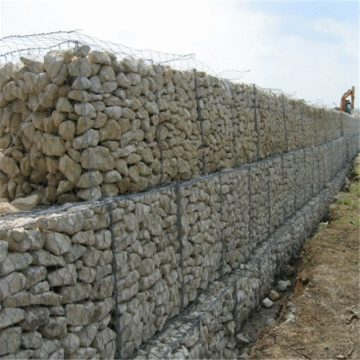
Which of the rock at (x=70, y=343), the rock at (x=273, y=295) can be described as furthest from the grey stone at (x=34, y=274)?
the rock at (x=273, y=295)

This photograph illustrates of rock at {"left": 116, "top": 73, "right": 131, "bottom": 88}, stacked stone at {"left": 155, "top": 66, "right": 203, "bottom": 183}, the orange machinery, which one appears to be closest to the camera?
rock at {"left": 116, "top": 73, "right": 131, "bottom": 88}

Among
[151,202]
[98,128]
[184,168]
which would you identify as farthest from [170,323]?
[98,128]

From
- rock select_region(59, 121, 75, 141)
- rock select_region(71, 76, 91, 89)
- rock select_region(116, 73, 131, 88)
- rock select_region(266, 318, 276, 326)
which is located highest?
rock select_region(116, 73, 131, 88)

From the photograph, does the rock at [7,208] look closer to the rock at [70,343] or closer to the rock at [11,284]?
the rock at [11,284]

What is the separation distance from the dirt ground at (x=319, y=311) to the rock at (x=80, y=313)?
3109mm

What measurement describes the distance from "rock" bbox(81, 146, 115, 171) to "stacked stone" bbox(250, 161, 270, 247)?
498cm

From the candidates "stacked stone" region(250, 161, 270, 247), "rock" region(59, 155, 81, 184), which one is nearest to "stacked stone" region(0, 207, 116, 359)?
"rock" region(59, 155, 81, 184)

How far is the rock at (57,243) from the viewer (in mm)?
4029

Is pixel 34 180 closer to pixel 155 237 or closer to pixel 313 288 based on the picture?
pixel 155 237

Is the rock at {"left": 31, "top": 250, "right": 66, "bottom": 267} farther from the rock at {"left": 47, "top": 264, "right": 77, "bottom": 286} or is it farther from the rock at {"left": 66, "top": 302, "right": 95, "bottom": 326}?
the rock at {"left": 66, "top": 302, "right": 95, "bottom": 326}

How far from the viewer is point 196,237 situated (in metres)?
6.72

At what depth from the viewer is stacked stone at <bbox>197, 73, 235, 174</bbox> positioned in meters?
7.35

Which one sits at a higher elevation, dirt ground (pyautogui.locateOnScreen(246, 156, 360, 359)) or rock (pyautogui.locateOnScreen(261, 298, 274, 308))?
dirt ground (pyautogui.locateOnScreen(246, 156, 360, 359))

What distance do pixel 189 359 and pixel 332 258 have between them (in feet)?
18.1
